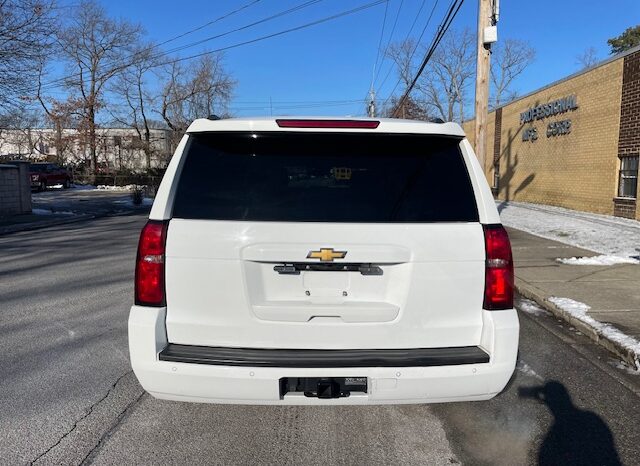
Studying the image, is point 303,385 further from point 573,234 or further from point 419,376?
point 573,234

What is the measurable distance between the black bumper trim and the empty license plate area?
0.08 meters

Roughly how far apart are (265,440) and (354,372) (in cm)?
93

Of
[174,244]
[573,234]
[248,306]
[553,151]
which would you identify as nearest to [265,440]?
[248,306]

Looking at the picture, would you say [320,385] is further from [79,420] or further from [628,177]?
[628,177]

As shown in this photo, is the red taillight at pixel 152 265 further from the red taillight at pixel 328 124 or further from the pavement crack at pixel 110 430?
the pavement crack at pixel 110 430

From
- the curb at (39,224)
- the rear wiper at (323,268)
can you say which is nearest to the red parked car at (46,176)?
the curb at (39,224)

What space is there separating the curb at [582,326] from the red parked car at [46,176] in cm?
3230

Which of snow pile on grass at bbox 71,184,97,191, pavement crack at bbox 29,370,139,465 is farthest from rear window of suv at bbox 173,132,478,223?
snow pile on grass at bbox 71,184,97,191

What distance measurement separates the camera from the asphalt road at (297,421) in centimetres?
301

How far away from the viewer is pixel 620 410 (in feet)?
11.9

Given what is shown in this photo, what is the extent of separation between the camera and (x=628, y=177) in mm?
15000

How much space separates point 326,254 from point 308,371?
0.61 m

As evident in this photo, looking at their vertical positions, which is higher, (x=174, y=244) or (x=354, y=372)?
(x=174, y=244)

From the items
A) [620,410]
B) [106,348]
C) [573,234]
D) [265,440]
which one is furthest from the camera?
[573,234]
